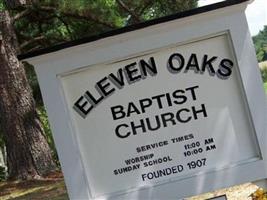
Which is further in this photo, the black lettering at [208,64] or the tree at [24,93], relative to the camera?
the tree at [24,93]

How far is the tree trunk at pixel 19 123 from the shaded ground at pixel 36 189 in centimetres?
29

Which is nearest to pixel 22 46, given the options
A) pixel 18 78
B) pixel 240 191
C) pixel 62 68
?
pixel 18 78

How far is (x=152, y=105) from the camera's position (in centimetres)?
413

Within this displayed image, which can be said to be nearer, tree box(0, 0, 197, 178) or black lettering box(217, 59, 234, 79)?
black lettering box(217, 59, 234, 79)

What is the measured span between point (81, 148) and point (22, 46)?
27.7 feet

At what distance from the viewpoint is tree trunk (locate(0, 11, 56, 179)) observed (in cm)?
1014

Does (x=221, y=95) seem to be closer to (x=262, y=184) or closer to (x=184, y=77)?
(x=184, y=77)

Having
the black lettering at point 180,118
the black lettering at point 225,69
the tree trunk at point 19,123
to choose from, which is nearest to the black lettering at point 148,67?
the black lettering at point 180,118

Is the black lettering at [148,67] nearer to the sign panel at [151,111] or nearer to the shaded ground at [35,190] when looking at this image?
the sign panel at [151,111]

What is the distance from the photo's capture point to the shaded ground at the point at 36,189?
27.5 ft

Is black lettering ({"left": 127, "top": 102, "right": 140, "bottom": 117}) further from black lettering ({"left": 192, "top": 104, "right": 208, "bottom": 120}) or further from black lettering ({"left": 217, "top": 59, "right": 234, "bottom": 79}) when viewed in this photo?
black lettering ({"left": 217, "top": 59, "right": 234, "bottom": 79})

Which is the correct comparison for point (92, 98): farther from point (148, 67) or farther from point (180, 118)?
point (180, 118)

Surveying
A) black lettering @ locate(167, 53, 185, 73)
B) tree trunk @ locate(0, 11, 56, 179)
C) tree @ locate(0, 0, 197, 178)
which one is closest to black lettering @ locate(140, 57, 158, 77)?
black lettering @ locate(167, 53, 185, 73)

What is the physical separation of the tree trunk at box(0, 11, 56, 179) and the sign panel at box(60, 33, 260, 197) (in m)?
6.14
